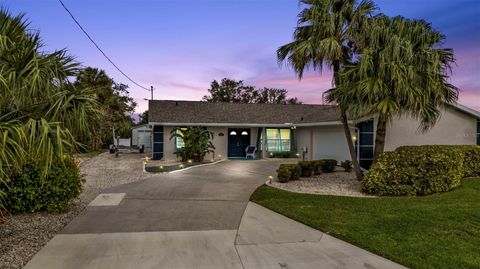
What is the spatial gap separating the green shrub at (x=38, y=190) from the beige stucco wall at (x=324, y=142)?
12.7 meters

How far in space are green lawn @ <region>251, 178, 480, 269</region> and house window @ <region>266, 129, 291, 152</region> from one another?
12561 millimetres

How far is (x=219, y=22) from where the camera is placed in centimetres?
1483

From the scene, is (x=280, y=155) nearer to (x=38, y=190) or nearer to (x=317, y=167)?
(x=317, y=167)

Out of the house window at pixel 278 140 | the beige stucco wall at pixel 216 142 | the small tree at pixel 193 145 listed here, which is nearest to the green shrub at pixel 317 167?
the small tree at pixel 193 145

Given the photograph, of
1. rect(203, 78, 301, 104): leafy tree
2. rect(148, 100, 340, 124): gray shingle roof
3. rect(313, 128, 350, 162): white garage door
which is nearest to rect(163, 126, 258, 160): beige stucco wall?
Answer: rect(148, 100, 340, 124): gray shingle roof

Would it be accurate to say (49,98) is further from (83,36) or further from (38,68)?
(83,36)

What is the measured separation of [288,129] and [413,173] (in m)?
13.6

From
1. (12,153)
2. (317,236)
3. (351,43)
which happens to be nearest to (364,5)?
(351,43)

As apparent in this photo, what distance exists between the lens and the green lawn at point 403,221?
15.2ft

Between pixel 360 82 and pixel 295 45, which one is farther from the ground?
pixel 295 45

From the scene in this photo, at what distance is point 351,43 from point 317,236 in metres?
7.56

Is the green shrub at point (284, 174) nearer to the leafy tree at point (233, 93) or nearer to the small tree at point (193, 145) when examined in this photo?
the small tree at point (193, 145)

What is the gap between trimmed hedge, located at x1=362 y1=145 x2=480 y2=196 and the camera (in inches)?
350

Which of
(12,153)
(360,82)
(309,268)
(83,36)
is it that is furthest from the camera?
(83,36)
